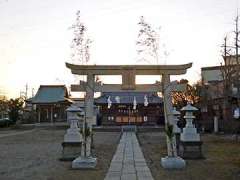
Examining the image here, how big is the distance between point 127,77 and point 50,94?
151 ft

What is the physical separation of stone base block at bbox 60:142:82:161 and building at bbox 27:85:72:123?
134 ft

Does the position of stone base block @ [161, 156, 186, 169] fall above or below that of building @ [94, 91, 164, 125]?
below

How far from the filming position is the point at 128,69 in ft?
45.9

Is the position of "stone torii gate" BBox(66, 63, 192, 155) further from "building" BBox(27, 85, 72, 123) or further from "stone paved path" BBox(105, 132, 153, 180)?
"building" BBox(27, 85, 72, 123)

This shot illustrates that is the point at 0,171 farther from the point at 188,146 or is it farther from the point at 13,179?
the point at 188,146

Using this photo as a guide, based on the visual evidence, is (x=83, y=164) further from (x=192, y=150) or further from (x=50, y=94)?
(x=50, y=94)

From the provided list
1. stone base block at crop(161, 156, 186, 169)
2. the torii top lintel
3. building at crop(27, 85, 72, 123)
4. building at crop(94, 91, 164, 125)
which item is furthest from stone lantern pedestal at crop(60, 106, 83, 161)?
building at crop(27, 85, 72, 123)

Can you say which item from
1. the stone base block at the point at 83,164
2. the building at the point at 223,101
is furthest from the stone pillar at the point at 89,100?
the building at the point at 223,101

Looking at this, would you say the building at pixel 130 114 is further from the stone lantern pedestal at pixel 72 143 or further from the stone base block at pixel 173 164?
the stone base block at pixel 173 164

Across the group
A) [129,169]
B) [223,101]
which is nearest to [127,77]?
[129,169]

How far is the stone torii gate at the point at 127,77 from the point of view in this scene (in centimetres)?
1385

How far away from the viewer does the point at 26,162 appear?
1493cm

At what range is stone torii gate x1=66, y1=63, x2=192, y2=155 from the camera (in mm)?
13852

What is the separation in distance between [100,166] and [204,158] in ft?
13.6
